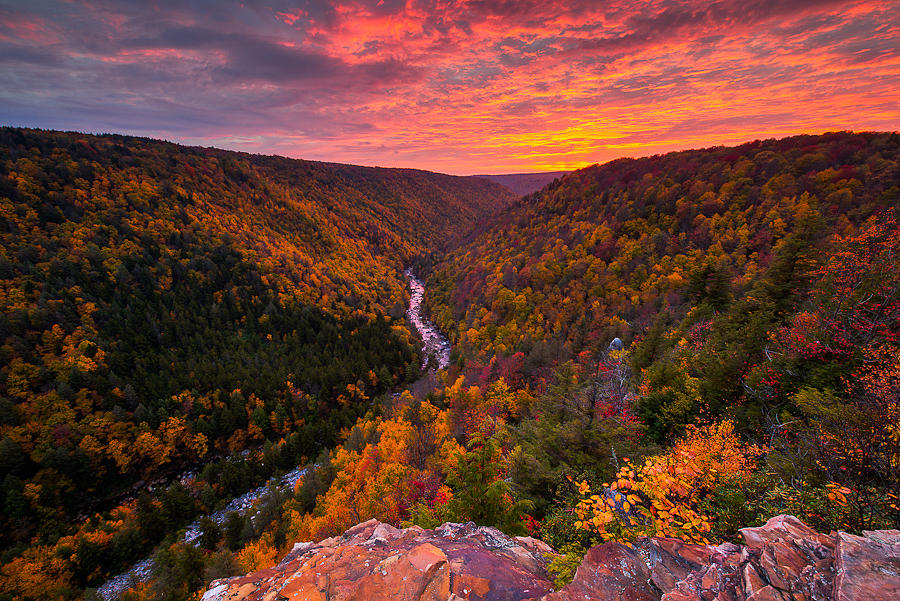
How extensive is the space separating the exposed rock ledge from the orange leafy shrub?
97cm

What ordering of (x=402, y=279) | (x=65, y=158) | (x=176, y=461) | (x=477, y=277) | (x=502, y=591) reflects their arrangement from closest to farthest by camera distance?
1. (x=502, y=591)
2. (x=176, y=461)
3. (x=477, y=277)
4. (x=65, y=158)
5. (x=402, y=279)

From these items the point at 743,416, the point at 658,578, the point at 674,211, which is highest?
the point at 674,211

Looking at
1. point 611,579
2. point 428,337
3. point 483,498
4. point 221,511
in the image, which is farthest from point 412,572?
point 428,337

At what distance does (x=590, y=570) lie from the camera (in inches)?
260

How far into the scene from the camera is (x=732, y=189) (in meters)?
82.6

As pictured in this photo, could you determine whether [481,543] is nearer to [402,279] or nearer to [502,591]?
[502,591]

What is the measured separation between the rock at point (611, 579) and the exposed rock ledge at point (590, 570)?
18 mm

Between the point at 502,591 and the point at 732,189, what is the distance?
108 meters

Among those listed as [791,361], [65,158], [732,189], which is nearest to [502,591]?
[791,361]

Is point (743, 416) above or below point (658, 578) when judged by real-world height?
below

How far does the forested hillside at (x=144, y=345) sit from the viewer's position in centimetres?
5922

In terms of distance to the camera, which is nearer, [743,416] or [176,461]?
[743,416]

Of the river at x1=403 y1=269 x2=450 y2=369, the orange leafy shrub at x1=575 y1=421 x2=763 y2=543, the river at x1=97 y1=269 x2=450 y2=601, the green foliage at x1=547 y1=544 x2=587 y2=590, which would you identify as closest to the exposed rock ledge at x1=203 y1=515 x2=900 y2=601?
the green foliage at x1=547 y1=544 x2=587 y2=590

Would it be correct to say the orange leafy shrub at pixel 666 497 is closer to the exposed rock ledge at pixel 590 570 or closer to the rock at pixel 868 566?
the exposed rock ledge at pixel 590 570
